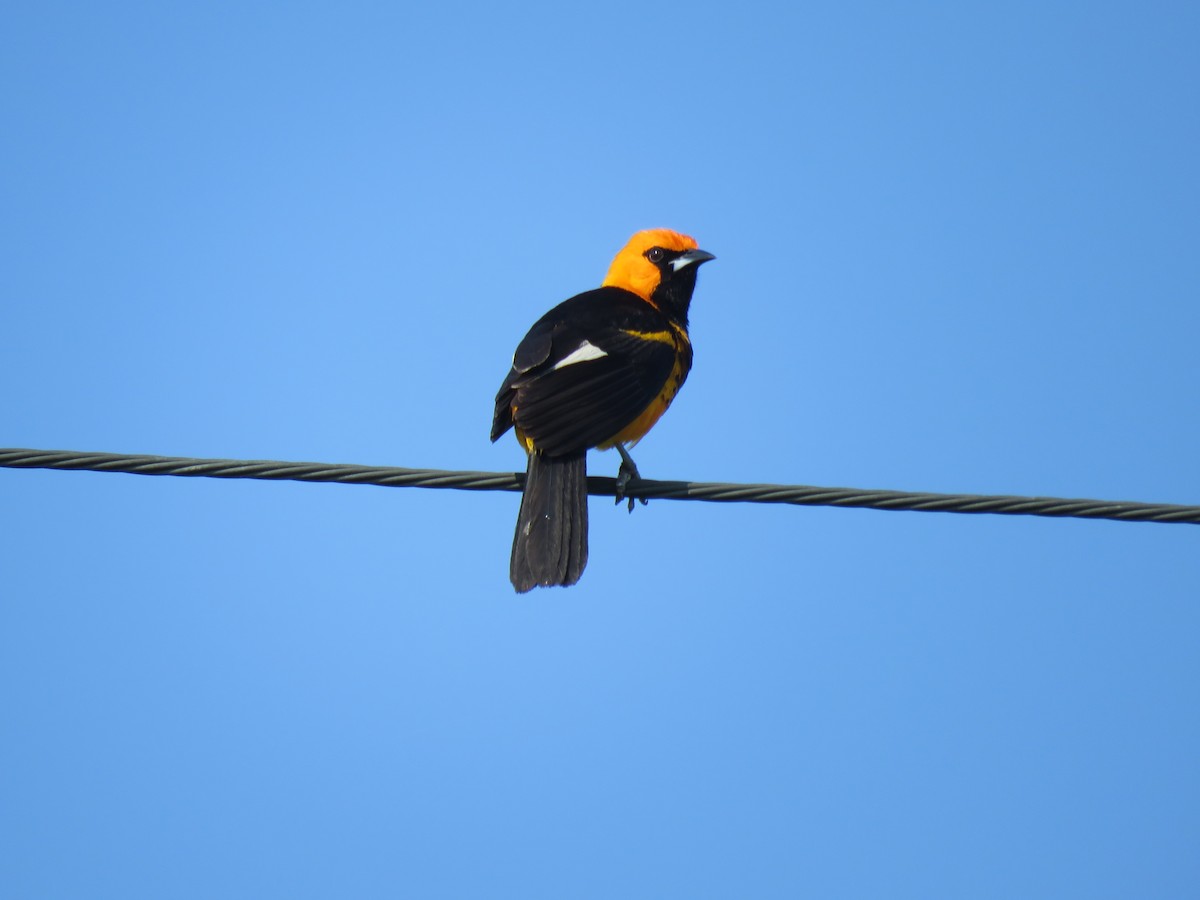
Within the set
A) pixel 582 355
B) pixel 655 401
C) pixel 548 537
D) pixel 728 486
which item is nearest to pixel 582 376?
pixel 582 355

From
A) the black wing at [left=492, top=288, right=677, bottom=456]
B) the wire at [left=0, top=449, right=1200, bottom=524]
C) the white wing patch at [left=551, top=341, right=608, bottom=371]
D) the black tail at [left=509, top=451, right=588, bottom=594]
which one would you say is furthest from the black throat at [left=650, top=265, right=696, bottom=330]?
the wire at [left=0, top=449, right=1200, bottom=524]

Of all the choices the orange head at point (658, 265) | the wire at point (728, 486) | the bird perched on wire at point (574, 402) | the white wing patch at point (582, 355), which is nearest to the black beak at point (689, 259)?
the orange head at point (658, 265)

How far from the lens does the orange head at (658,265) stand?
26.5 feet

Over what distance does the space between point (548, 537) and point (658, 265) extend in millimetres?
3037

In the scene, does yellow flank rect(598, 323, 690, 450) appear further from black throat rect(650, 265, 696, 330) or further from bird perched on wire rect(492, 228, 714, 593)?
black throat rect(650, 265, 696, 330)

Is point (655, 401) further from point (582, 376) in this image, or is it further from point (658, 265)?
point (658, 265)

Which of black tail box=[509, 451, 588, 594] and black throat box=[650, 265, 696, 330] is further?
black throat box=[650, 265, 696, 330]

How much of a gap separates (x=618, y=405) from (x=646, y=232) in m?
2.58

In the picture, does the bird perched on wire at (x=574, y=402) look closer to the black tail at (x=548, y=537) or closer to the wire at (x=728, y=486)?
the black tail at (x=548, y=537)

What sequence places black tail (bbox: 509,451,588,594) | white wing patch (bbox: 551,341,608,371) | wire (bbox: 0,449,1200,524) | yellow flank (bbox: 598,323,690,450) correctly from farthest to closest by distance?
1. yellow flank (bbox: 598,323,690,450)
2. white wing patch (bbox: 551,341,608,371)
3. black tail (bbox: 509,451,588,594)
4. wire (bbox: 0,449,1200,524)

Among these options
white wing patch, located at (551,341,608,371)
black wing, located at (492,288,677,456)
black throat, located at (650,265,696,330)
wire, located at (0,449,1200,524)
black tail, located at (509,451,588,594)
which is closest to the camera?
wire, located at (0,449,1200,524)

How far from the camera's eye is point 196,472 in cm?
441

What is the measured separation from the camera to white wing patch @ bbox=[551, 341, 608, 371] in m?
6.10

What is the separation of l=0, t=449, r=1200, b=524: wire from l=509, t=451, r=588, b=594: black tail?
1.16 m
